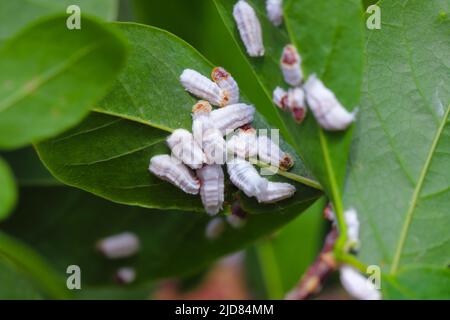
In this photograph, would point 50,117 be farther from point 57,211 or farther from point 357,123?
point 57,211

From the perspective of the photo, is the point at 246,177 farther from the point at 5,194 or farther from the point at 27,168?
the point at 27,168

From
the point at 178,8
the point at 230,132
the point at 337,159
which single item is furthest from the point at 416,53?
the point at 178,8

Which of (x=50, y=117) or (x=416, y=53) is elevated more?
(x=416, y=53)

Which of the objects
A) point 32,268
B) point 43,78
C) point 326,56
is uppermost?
point 326,56

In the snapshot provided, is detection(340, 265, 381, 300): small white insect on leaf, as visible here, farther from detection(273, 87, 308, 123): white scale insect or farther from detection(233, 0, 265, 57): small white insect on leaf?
detection(233, 0, 265, 57): small white insect on leaf

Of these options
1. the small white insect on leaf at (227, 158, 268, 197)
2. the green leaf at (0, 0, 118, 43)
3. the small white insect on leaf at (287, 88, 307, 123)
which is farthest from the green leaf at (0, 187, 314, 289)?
the green leaf at (0, 0, 118, 43)

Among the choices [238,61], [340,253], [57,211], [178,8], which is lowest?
[340,253]

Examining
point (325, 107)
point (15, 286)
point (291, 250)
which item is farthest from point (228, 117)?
point (291, 250)
